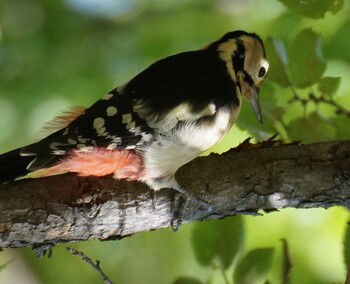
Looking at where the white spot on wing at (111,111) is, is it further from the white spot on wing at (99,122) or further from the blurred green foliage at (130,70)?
the blurred green foliage at (130,70)

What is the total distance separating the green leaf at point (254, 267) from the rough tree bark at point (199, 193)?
0.07 meters

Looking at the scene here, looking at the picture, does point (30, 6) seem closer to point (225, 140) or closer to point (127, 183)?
point (225, 140)

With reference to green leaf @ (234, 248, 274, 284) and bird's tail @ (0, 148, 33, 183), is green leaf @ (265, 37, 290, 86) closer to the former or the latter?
green leaf @ (234, 248, 274, 284)

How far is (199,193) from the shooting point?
3.07 ft

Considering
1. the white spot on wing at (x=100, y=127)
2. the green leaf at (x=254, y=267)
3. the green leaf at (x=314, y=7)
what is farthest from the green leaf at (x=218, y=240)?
the green leaf at (x=314, y=7)

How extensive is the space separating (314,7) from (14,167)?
0.56 m

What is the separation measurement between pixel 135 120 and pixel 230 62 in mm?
218

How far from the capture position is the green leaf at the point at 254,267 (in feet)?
3.06

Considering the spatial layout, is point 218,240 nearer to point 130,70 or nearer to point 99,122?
point 99,122

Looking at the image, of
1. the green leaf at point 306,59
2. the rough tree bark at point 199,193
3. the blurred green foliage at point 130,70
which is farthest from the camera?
the blurred green foliage at point 130,70

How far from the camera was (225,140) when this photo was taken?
150 centimetres

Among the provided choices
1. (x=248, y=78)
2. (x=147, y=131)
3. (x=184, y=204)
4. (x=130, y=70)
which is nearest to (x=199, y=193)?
(x=184, y=204)

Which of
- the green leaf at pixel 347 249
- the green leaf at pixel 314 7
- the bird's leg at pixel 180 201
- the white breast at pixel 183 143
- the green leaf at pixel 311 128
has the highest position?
the green leaf at pixel 314 7

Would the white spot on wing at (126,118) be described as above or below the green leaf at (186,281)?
above
